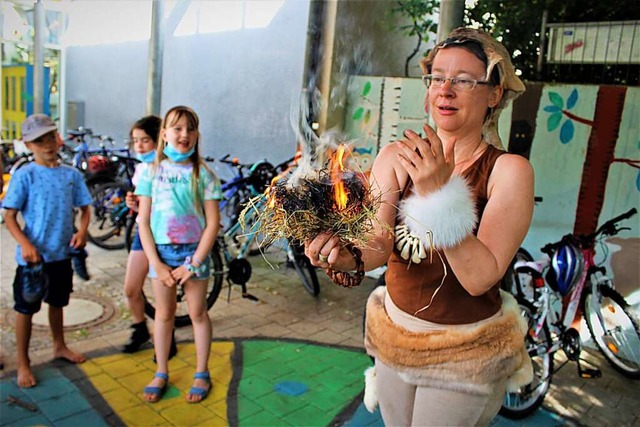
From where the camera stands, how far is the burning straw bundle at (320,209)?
1.61m

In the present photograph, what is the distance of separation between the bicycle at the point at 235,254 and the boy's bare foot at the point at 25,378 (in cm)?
110

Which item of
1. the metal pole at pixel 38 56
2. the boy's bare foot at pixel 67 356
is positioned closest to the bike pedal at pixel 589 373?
the boy's bare foot at pixel 67 356

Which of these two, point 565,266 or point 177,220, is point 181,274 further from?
point 565,266

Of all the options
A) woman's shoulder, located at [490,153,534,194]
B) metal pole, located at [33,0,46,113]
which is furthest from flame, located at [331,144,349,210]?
metal pole, located at [33,0,46,113]

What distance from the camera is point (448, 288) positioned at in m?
1.88

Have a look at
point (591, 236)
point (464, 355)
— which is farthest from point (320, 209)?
point (591, 236)

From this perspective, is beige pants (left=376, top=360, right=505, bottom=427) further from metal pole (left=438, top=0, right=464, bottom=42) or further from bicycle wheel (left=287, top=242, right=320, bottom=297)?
bicycle wheel (left=287, top=242, right=320, bottom=297)

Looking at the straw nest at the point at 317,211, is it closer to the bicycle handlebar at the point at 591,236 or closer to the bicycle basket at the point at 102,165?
the bicycle handlebar at the point at 591,236

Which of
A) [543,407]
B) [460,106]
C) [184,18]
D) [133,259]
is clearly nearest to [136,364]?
[133,259]

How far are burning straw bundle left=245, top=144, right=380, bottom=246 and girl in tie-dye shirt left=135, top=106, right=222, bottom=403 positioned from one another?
6.66 ft

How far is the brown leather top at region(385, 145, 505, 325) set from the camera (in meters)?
1.84

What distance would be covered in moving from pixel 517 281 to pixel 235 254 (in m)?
2.56

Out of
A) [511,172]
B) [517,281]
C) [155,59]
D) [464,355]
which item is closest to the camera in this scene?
[511,172]

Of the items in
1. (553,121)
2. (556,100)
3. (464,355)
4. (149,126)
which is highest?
(556,100)
